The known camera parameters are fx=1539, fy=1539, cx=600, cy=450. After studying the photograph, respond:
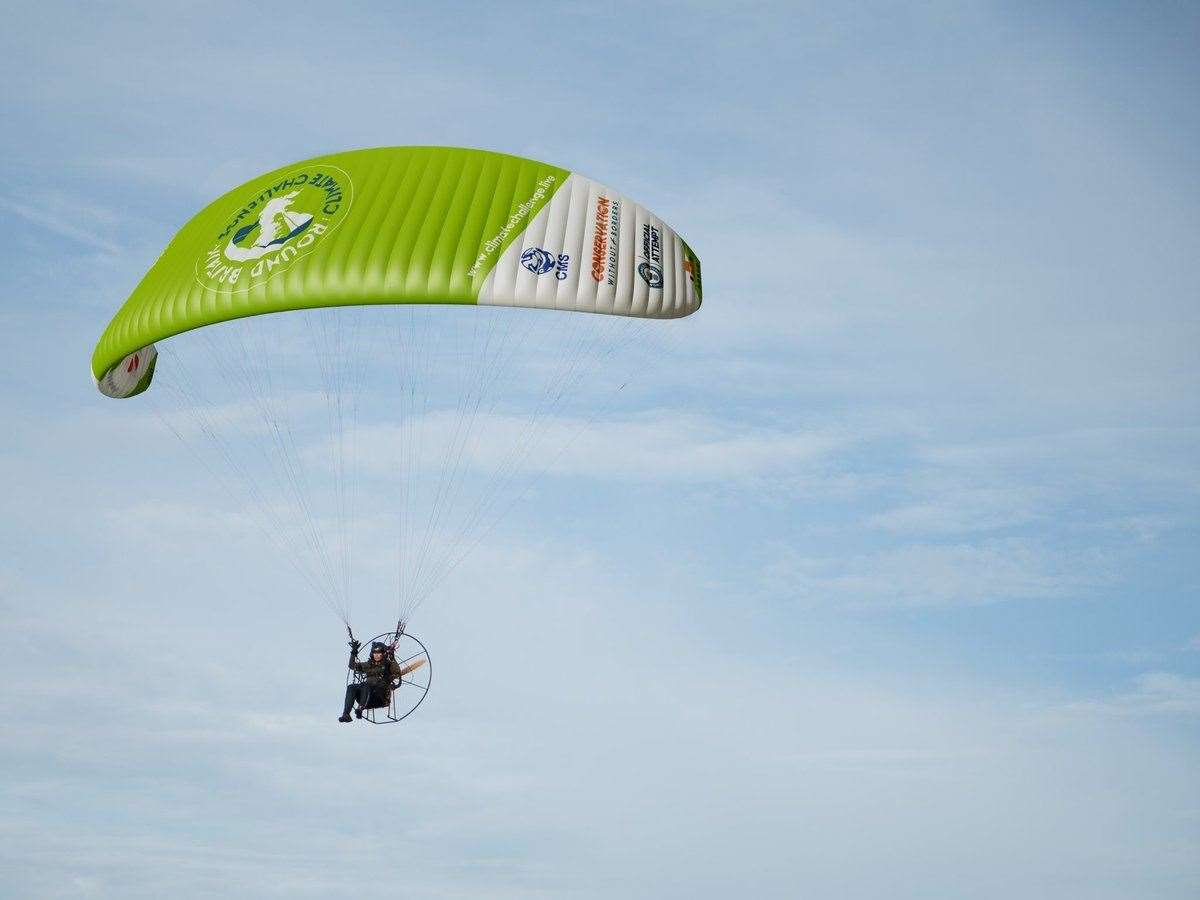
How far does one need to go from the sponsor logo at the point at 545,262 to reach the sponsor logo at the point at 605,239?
461mm

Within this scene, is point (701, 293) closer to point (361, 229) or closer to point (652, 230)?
point (652, 230)

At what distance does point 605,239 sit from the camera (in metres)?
23.1

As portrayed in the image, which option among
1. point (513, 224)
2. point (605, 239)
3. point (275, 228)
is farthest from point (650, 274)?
point (275, 228)

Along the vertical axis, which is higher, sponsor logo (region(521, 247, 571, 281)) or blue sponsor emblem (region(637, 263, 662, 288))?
blue sponsor emblem (region(637, 263, 662, 288))

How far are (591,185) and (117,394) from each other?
9179 mm

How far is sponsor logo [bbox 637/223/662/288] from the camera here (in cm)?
2306

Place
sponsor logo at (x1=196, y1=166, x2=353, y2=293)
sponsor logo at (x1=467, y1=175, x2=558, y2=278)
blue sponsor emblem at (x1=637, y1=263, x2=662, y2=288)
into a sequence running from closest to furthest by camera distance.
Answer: sponsor logo at (x1=467, y1=175, x2=558, y2=278) < sponsor logo at (x1=196, y1=166, x2=353, y2=293) < blue sponsor emblem at (x1=637, y1=263, x2=662, y2=288)

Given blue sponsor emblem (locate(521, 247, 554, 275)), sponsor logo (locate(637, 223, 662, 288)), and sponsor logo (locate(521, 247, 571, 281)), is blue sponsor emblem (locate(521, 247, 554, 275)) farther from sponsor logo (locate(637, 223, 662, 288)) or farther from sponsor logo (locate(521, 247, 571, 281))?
sponsor logo (locate(637, 223, 662, 288))

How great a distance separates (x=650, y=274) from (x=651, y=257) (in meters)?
0.42

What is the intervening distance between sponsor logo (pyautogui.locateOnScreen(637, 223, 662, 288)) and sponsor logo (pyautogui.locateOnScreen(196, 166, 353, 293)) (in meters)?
4.55

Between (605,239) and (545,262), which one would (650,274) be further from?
(545,262)

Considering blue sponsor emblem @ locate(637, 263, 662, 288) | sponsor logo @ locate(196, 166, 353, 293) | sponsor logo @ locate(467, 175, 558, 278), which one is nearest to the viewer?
sponsor logo @ locate(467, 175, 558, 278)

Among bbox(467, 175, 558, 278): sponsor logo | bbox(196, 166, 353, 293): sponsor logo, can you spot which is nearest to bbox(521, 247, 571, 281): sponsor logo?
bbox(467, 175, 558, 278): sponsor logo

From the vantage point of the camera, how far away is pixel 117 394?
26703 mm
